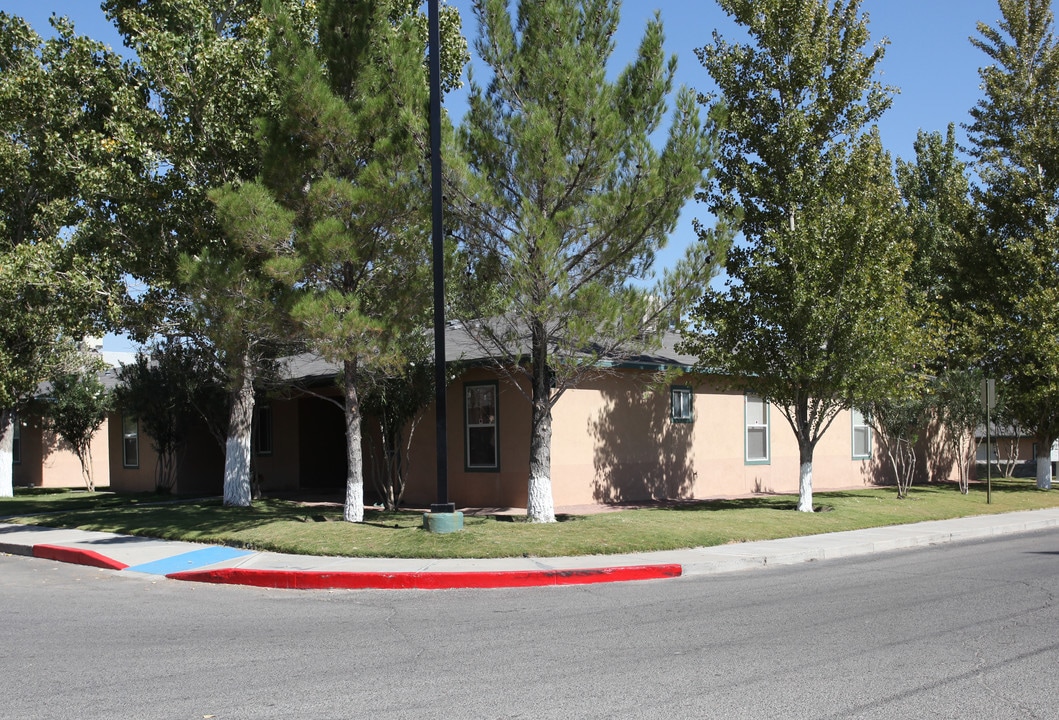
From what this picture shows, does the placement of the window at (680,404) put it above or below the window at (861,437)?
above

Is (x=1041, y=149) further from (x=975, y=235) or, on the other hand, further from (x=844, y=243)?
(x=844, y=243)

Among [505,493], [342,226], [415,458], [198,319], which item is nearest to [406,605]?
[342,226]

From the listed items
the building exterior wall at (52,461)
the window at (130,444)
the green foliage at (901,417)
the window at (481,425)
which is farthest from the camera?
the building exterior wall at (52,461)

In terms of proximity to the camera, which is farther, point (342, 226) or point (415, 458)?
point (415, 458)

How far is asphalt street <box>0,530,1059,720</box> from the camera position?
239 inches

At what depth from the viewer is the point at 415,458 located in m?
21.0

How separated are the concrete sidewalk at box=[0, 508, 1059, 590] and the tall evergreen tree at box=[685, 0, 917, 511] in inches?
143

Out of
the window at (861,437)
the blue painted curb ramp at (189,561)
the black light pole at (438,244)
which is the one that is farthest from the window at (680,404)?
the blue painted curb ramp at (189,561)

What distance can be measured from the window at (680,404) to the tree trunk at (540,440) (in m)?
7.07

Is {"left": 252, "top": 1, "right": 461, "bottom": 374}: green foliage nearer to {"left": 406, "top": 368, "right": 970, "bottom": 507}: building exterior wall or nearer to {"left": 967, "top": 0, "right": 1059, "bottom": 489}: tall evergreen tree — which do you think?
{"left": 406, "top": 368, "right": 970, "bottom": 507}: building exterior wall

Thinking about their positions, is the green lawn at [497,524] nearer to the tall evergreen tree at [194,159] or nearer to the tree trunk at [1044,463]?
the tall evergreen tree at [194,159]

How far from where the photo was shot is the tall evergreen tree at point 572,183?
1434 centimetres

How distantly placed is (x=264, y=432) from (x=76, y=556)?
41.7 ft

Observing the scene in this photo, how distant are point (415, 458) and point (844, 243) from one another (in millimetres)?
10168
